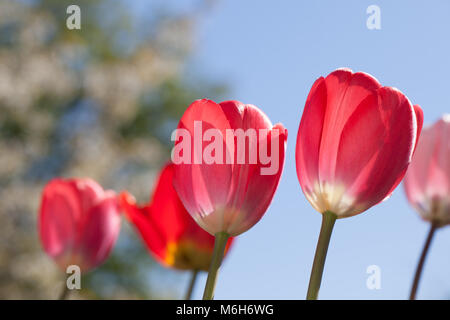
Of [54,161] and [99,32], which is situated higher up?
[99,32]

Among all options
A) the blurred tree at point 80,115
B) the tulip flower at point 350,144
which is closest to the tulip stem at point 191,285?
the tulip flower at point 350,144

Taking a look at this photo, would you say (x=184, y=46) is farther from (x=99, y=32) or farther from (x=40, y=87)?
(x=40, y=87)

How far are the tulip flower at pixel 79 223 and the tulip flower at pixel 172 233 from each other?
0.12 ft

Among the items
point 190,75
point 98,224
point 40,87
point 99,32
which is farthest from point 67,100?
point 98,224

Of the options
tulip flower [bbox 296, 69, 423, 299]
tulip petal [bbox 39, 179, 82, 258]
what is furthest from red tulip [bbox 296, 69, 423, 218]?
tulip petal [bbox 39, 179, 82, 258]

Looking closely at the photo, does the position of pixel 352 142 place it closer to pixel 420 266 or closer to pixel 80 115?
pixel 420 266

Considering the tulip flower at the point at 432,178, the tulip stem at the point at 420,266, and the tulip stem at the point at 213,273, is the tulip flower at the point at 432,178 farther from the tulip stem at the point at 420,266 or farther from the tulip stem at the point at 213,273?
the tulip stem at the point at 213,273

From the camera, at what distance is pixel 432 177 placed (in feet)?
0.96

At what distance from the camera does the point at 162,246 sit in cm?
32

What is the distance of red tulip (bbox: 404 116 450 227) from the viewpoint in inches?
10.9

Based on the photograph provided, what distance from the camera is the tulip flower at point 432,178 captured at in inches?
10.8

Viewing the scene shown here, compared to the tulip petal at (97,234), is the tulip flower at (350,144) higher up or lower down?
higher up

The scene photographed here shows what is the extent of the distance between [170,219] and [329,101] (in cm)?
14

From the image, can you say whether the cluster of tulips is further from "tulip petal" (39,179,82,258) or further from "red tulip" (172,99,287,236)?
"tulip petal" (39,179,82,258)
